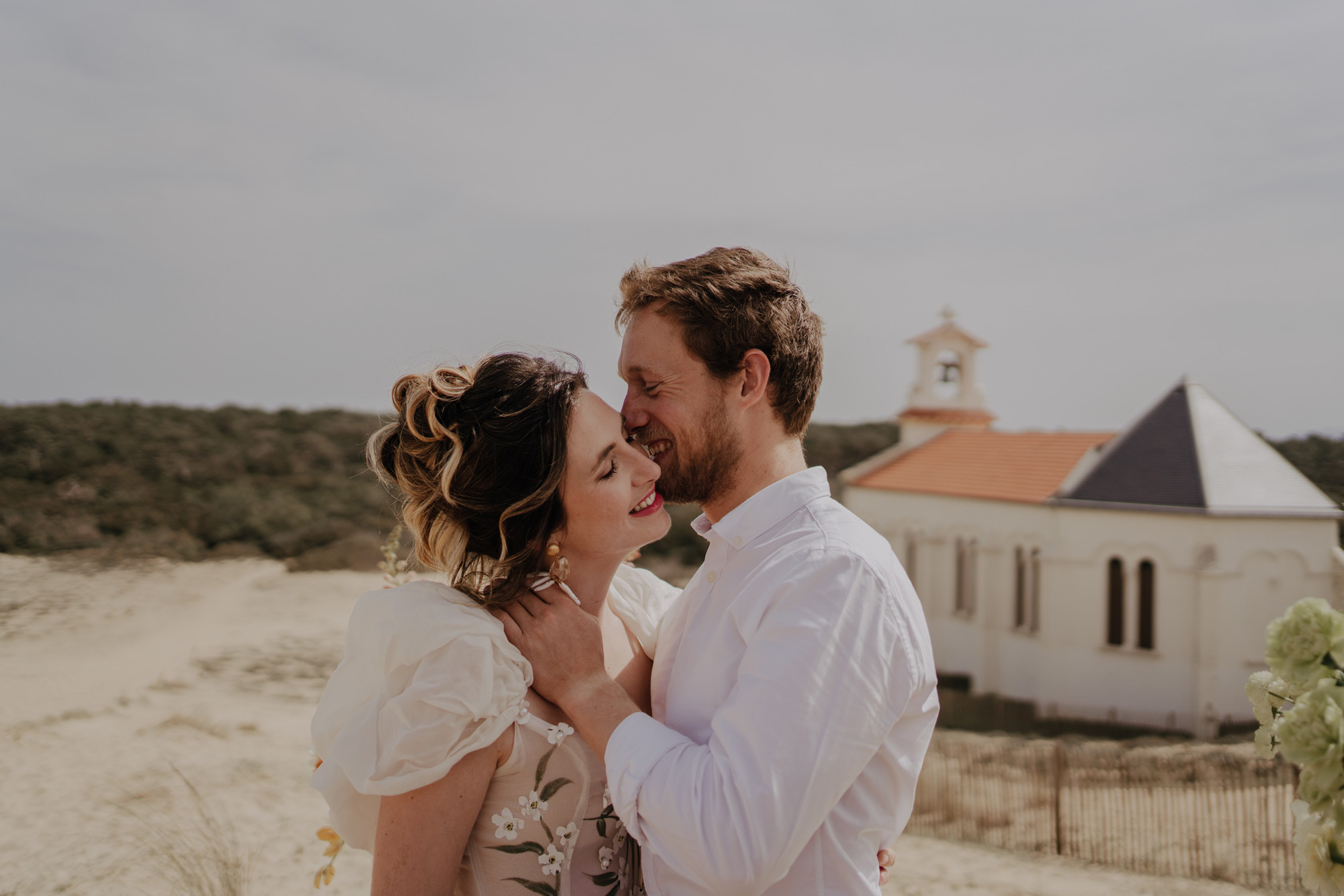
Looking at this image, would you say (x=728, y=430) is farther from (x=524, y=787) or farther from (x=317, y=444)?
(x=317, y=444)

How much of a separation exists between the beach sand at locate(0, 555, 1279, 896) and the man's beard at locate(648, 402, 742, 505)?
7.35m

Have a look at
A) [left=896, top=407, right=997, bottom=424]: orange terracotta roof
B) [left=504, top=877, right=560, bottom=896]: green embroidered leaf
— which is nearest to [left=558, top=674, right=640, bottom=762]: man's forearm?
[left=504, top=877, right=560, bottom=896]: green embroidered leaf

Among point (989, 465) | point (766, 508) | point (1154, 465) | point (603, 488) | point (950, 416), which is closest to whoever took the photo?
point (766, 508)

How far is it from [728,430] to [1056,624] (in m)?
23.5

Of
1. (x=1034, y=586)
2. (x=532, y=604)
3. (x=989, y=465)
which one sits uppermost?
(x=532, y=604)

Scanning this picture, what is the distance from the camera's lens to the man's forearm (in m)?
2.44

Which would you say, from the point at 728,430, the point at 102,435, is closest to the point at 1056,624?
the point at 728,430

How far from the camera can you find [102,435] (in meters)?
43.4

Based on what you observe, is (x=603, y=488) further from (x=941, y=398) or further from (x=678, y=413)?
(x=941, y=398)

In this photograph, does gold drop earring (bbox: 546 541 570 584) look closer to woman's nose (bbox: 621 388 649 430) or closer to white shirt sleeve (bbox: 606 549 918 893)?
woman's nose (bbox: 621 388 649 430)

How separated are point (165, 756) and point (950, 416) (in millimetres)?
28074

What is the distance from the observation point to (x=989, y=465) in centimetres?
2836

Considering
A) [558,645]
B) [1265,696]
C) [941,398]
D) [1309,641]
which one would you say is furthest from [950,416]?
[1309,641]

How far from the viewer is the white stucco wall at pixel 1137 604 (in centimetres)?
2130
